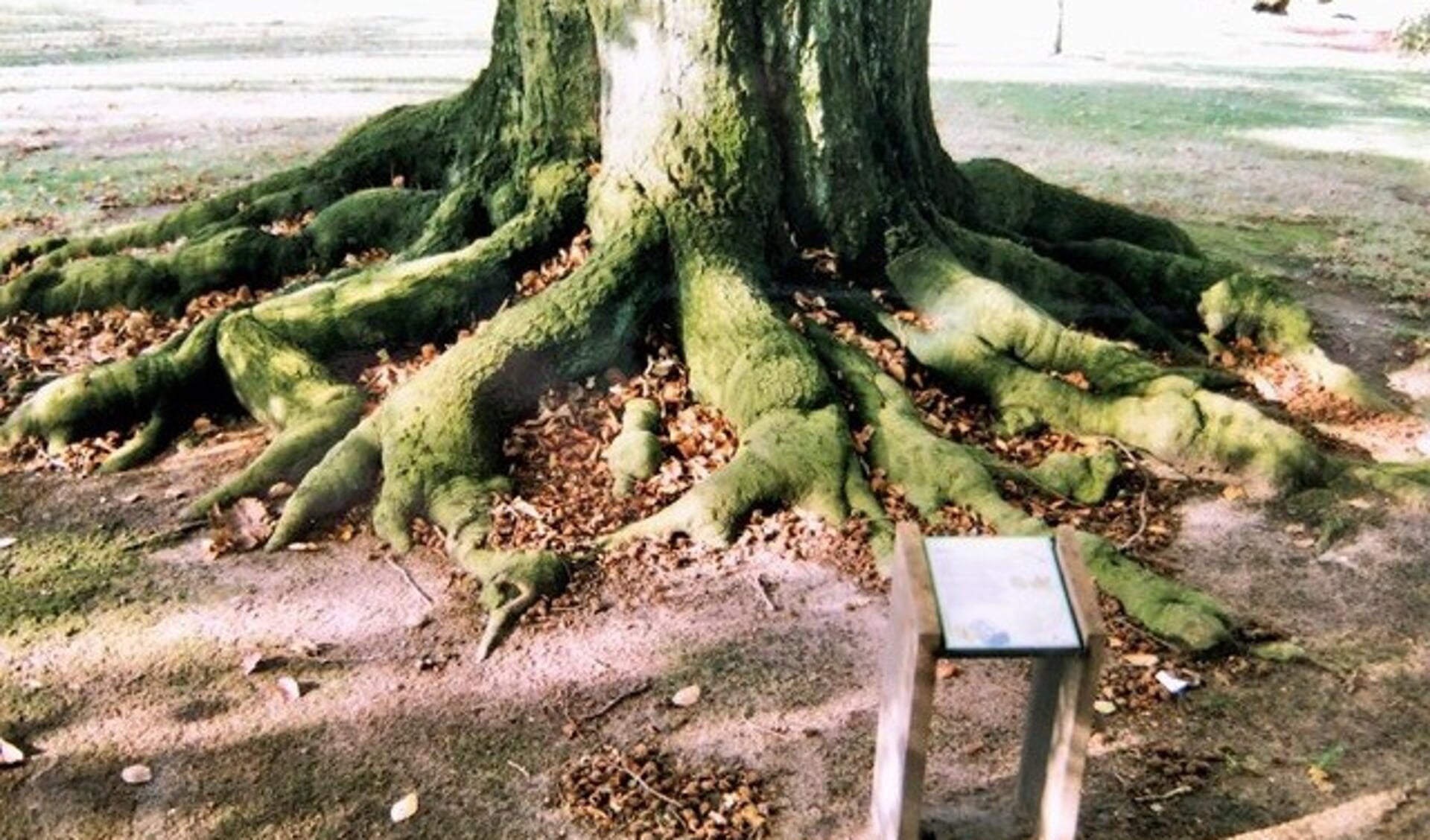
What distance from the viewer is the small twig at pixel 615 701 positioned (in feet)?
13.7

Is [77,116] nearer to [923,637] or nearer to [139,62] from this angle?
[139,62]

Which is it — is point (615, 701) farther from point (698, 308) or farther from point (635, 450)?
point (698, 308)

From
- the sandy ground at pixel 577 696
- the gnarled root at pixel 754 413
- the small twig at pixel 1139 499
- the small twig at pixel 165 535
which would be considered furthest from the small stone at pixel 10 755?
the small twig at pixel 1139 499

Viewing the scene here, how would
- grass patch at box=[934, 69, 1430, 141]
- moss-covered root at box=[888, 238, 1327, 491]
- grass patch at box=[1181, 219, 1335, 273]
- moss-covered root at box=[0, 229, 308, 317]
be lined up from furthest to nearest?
grass patch at box=[934, 69, 1430, 141]
grass patch at box=[1181, 219, 1335, 273]
moss-covered root at box=[0, 229, 308, 317]
moss-covered root at box=[888, 238, 1327, 491]

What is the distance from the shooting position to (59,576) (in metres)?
5.02

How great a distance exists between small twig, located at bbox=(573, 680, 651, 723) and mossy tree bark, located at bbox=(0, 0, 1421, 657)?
626 mm

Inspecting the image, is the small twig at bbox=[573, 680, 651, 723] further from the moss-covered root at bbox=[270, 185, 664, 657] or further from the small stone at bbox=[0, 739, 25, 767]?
Answer: the small stone at bbox=[0, 739, 25, 767]

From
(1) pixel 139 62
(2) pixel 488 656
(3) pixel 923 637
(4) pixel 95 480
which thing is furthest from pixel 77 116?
(3) pixel 923 637

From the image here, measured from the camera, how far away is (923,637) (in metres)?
2.92

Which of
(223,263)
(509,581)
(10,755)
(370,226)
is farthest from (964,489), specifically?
(223,263)

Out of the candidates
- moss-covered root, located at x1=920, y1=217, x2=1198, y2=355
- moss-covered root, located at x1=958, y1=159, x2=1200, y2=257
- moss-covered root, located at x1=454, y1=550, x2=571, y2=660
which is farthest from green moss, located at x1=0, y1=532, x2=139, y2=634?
moss-covered root, located at x1=958, y1=159, x2=1200, y2=257

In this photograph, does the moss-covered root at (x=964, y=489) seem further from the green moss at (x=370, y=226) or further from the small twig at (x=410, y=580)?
the green moss at (x=370, y=226)

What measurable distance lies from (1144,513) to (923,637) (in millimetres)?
2966

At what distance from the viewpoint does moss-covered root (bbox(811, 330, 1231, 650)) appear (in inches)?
181
